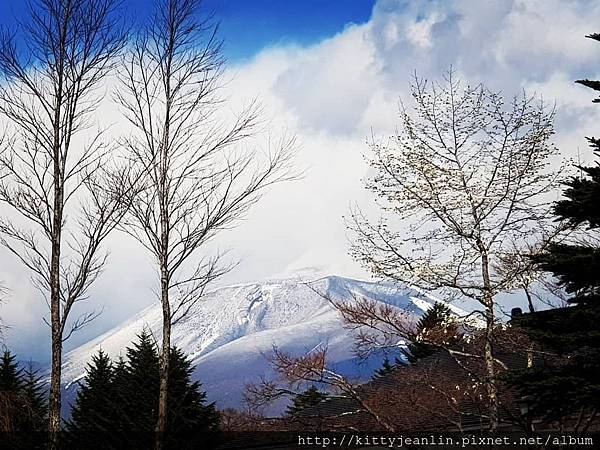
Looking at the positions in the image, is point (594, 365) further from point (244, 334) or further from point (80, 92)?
point (244, 334)

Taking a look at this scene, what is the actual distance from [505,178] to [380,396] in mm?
4066

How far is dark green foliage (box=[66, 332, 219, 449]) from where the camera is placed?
16.6 m

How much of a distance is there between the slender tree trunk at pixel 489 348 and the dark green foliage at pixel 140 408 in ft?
28.1

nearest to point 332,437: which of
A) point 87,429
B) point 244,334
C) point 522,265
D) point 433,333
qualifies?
point 433,333

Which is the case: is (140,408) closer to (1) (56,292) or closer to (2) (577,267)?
(1) (56,292)

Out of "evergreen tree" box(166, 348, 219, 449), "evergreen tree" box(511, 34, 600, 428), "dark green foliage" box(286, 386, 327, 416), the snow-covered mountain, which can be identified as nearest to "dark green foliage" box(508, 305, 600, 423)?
"evergreen tree" box(511, 34, 600, 428)

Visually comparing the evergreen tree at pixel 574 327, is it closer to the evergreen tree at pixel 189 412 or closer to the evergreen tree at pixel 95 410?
the evergreen tree at pixel 95 410

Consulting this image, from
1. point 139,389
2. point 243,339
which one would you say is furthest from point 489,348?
point 243,339

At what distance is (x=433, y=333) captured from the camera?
9125mm

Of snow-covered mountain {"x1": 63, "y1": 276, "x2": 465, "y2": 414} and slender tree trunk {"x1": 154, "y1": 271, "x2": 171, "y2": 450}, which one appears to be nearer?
slender tree trunk {"x1": 154, "y1": 271, "x2": 171, "y2": 450}

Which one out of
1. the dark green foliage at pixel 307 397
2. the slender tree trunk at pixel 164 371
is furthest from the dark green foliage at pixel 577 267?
the slender tree trunk at pixel 164 371

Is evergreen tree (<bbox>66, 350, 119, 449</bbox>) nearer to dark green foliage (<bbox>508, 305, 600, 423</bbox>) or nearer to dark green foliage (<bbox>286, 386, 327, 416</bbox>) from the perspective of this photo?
dark green foliage (<bbox>286, 386, 327, 416</bbox>)

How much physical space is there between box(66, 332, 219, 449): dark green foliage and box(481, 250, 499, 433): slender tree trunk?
28.1 ft

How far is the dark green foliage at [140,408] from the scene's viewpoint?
16562mm
